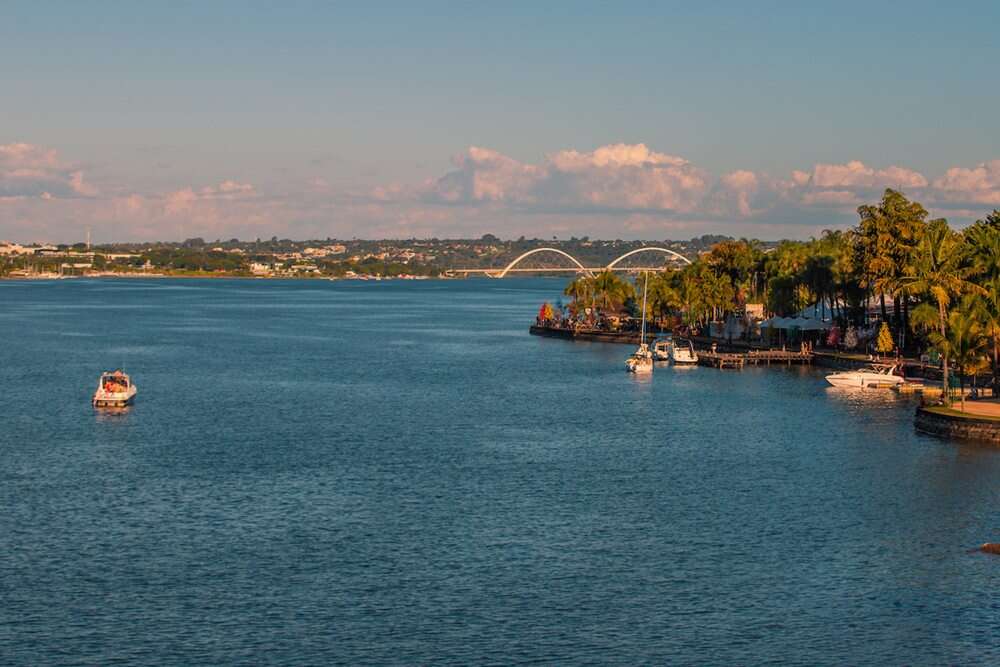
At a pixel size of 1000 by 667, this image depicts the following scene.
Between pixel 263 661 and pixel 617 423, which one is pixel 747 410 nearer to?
pixel 617 423

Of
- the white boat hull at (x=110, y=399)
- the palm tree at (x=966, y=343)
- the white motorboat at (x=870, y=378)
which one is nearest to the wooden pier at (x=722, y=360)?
the white motorboat at (x=870, y=378)

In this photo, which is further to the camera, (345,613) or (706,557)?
(706,557)

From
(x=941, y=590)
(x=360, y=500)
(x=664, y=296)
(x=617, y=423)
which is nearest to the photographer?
(x=941, y=590)

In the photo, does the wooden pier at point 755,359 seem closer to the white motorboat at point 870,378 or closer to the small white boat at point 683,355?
the small white boat at point 683,355

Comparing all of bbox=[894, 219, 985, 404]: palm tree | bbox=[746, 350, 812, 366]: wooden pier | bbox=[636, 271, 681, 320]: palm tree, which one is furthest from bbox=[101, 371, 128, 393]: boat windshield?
bbox=[636, 271, 681, 320]: palm tree

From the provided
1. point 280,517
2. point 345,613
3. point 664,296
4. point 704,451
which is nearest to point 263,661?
point 345,613
